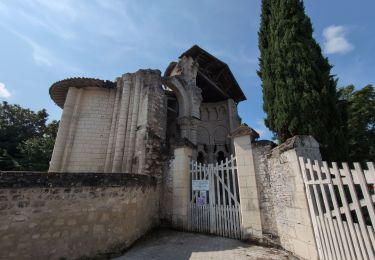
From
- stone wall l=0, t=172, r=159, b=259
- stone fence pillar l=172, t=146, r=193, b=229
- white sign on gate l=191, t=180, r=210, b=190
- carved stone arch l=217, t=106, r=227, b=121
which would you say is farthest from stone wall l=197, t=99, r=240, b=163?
stone wall l=0, t=172, r=159, b=259

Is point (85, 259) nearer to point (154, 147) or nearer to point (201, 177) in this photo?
point (201, 177)

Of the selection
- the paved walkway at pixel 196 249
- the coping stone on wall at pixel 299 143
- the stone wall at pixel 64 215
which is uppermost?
the coping stone on wall at pixel 299 143

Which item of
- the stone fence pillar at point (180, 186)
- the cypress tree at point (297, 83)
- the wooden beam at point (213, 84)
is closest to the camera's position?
the cypress tree at point (297, 83)

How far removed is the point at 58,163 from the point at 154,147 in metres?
4.56

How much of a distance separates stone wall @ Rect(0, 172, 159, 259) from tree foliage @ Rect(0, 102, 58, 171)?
1312cm

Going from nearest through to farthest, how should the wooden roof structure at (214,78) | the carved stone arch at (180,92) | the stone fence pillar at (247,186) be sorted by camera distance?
the stone fence pillar at (247,186), the carved stone arch at (180,92), the wooden roof structure at (214,78)

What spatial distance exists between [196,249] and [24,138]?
22.6 metres

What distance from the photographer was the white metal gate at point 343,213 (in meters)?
2.27

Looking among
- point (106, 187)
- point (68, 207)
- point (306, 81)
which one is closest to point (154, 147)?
point (106, 187)

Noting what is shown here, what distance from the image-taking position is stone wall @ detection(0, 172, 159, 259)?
11.9ft

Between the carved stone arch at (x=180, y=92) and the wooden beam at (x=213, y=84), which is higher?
the wooden beam at (x=213, y=84)

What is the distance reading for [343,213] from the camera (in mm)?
2941

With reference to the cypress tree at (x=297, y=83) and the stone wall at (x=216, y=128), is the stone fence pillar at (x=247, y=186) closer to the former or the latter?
the cypress tree at (x=297, y=83)

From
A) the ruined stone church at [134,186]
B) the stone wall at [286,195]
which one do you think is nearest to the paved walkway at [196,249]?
the ruined stone church at [134,186]
